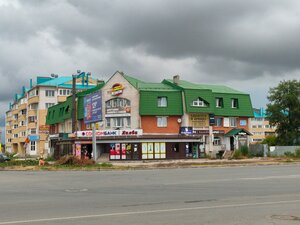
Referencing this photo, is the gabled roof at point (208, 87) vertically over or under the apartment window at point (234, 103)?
over

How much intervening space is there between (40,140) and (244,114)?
47523 mm

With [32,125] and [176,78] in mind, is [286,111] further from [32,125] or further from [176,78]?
[32,125]

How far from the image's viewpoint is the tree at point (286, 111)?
6638cm

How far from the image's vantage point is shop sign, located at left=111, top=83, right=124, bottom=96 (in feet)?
180

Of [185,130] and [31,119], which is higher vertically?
[31,119]

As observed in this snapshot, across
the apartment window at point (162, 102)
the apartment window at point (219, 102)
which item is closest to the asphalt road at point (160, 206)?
the apartment window at point (162, 102)

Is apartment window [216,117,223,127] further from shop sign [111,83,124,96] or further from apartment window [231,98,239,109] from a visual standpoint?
shop sign [111,83,124,96]

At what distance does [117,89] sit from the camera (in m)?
55.4

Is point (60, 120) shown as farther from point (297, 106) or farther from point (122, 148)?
point (297, 106)

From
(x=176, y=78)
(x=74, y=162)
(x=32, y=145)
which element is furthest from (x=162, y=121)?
(x=32, y=145)

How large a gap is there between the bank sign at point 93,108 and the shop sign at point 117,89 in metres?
1.86

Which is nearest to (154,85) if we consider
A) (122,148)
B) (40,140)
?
(122,148)

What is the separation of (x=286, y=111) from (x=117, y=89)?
29.5 m

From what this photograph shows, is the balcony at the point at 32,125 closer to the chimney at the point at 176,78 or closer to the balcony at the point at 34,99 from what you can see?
the balcony at the point at 34,99
